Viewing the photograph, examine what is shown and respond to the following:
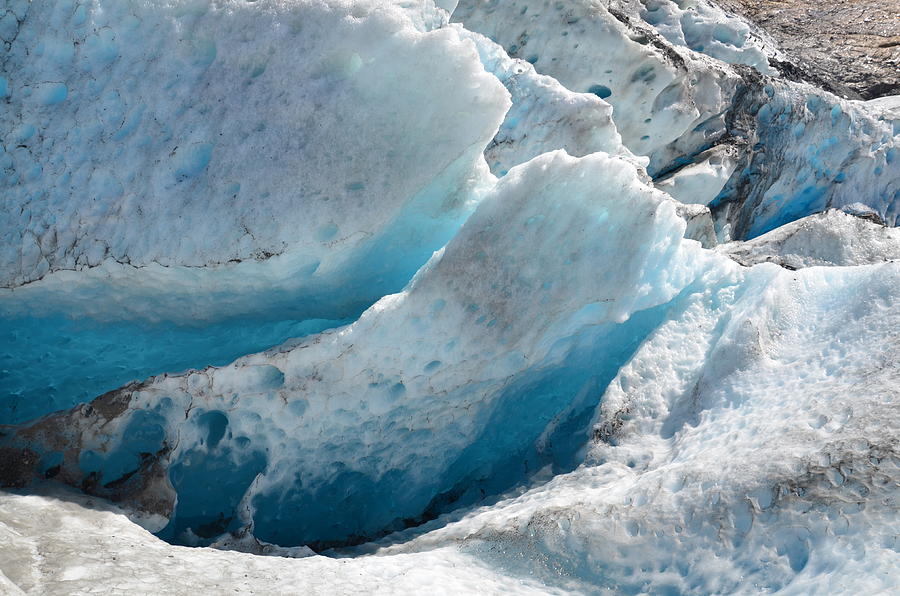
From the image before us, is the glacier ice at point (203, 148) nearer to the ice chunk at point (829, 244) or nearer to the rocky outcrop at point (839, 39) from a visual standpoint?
the ice chunk at point (829, 244)

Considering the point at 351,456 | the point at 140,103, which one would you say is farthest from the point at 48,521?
the point at 140,103

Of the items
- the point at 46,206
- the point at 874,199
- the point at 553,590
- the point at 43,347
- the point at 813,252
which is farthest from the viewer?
the point at 874,199

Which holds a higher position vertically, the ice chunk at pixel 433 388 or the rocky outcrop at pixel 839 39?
the rocky outcrop at pixel 839 39

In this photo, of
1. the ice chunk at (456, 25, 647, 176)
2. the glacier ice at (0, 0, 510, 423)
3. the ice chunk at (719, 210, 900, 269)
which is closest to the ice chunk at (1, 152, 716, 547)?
the glacier ice at (0, 0, 510, 423)

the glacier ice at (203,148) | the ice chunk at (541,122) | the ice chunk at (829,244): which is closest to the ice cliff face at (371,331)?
the glacier ice at (203,148)

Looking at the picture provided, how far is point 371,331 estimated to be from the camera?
3600 mm

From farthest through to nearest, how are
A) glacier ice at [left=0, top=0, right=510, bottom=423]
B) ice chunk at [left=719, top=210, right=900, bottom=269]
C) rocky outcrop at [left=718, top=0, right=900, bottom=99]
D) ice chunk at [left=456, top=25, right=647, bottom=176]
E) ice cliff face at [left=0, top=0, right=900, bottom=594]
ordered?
rocky outcrop at [left=718, top=0, right=900, bottom=99] < ice chunk at [left=719, top=210, right=900, bottom=269] < ice chunk at [left=456, top=25, right=647, bottom=176] < glacier ice at [left=0, top=0, right=510, bottom=423] < ice cliff face at [left=0, top=0, right=900, bottom=594]

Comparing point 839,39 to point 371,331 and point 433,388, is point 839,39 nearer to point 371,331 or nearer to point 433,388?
point 433,388

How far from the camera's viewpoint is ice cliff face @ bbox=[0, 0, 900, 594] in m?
3.08

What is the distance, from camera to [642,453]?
3.65m

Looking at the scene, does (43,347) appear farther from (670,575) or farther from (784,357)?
(784,357)

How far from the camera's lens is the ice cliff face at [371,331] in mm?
3080

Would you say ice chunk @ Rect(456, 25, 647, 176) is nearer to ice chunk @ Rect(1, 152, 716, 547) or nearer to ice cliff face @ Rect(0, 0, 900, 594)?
ice cliff face @ Rect(0, 0, 900, 594)

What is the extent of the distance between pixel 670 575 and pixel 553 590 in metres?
0.46
